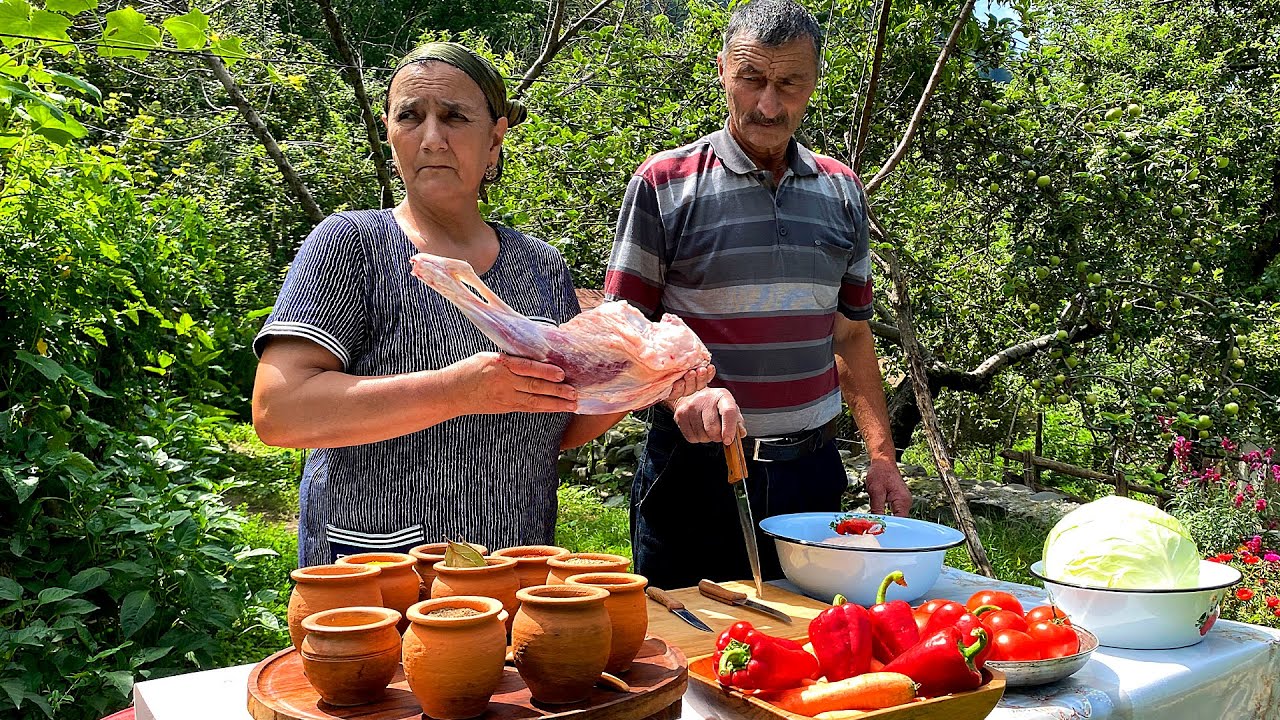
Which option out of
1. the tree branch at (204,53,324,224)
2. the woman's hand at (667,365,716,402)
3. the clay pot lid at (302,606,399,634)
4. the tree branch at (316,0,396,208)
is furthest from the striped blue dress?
the tree branch at (204,53,324,224)

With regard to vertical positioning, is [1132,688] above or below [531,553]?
below

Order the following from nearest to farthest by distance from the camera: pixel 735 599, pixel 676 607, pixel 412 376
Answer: pixel 412 376 → pixel 676 607 → pixel 735 599

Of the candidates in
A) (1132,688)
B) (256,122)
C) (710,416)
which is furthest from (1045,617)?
(256,122)

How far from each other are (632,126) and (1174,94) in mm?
3121

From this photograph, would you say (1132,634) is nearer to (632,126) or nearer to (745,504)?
(745,504)

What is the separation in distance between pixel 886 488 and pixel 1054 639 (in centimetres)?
Result: 107

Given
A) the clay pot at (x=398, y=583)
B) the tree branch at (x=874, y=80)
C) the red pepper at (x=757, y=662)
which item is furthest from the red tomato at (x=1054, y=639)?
the tree branch at (x=874, y=80)

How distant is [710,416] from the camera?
232 centimetres

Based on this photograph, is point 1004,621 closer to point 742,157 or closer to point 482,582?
point 482,582

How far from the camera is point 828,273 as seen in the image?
2996 millimetres

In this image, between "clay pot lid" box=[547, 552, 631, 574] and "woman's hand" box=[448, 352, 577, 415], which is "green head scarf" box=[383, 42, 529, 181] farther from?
"clay pot lid" box=[547, 552, 631, 574]

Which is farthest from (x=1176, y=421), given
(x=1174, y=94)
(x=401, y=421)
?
(x=401, y=421)

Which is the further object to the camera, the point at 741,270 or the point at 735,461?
the point at 741,270

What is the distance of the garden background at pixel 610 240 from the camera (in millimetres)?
3564
